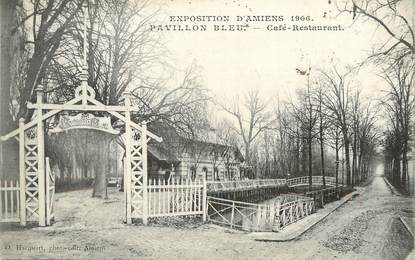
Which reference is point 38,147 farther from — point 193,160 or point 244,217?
point 193,160

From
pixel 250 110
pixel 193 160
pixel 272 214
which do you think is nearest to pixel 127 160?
pixel 272 214

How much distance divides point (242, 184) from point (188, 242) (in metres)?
16.2

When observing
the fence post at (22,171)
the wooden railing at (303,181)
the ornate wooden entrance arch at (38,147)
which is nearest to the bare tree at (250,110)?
the ornate wooden entrance arch at (38,147)

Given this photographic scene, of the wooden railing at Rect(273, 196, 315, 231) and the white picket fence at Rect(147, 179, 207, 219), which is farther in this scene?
the wooden railing at Rect(273, 196, 315, 231)

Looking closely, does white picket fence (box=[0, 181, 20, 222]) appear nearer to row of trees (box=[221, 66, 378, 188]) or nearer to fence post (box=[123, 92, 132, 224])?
fence post (box=[123, 92, 132, 224])

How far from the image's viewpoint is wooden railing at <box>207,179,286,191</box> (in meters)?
20.2

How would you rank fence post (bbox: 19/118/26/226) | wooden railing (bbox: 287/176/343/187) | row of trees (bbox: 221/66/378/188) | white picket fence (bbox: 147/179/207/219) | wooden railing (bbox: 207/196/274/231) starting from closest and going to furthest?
1. fence post (bbox: 19/118/26/226)
2. white picket fence (bbox: 147/179/207/219)
3. wooden railing (bbox: 207/196/274/231)
4. row of trees (bbox: 221/66/378/188)
5. wooden railing (bbox: 287/176/343/187)

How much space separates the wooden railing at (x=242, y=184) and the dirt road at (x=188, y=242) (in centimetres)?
957

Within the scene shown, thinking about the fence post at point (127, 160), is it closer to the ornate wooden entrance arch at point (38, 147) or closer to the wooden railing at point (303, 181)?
the ornate wooden entrance arch at point (38, 147)

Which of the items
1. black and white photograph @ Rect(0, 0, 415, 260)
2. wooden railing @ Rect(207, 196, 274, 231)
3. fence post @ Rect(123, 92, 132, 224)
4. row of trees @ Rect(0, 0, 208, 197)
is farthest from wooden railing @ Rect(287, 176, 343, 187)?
fence post @ Rect(123, 92, 132, 224)

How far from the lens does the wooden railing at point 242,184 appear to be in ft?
66.3

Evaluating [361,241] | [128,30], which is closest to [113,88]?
[128,30]

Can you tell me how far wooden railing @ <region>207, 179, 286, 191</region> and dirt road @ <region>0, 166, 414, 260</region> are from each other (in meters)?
9.57

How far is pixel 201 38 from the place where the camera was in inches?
328
